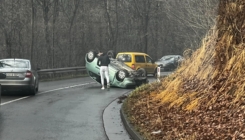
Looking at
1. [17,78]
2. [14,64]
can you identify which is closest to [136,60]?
[14,64]

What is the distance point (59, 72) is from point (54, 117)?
19094 millimetres

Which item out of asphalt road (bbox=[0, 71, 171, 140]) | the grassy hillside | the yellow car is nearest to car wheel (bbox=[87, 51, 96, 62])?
asphalt road (bbox=[0, 71, 171, 140])

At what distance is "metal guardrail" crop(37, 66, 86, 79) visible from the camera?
27.6m

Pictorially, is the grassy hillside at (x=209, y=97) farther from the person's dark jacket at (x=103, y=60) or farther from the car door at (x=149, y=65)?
the car door at (x=149, y=65)

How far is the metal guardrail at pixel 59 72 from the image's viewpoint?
90.5 feet

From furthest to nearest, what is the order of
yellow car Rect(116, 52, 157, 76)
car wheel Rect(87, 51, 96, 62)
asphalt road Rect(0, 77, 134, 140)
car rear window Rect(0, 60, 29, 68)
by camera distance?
yellow car Rect(116, 52, 157, 76), car wheel Rect(87, 51, 96, 62), car rear window Rect(0, 60, 29, 68), asphalt road Rect(0, 77, 134, 140)

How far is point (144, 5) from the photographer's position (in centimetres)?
4478

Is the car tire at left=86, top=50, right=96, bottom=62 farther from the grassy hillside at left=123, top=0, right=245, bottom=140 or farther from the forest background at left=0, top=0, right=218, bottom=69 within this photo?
the grassy hillside at left=123, top=0, right=245, bottom=140

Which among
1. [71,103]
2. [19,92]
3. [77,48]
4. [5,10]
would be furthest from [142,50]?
[71,103]

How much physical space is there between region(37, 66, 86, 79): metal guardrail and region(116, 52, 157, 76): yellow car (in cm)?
420

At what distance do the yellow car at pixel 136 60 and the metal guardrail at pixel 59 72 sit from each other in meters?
4.20

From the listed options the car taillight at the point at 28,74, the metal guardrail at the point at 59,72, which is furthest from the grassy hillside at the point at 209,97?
the metal guardrail at the point at 59,72

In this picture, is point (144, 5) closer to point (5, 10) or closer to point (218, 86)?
point (5, 10)

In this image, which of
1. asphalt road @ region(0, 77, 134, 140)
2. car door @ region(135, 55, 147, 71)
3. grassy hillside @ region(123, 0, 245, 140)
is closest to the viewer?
grassy hillside @ region(123, 0, 245, 140)
